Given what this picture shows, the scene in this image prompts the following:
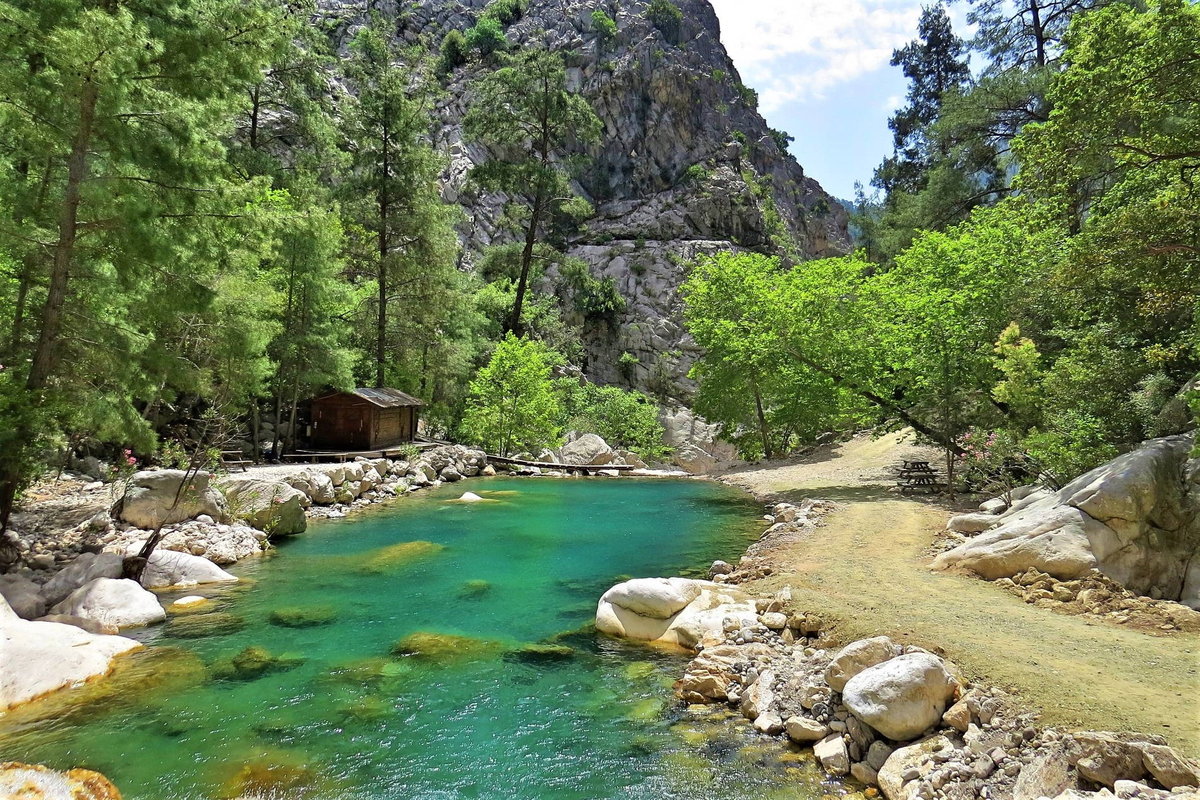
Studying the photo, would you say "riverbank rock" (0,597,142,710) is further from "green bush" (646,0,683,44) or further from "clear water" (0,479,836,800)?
"green bush" (646,0,683,44)

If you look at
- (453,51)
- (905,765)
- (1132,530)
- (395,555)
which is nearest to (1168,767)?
(905,765)

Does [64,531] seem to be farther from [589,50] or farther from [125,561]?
[589,50]

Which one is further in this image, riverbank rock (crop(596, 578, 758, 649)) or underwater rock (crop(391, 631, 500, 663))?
riverbank rock (crop(596, 578, 758, 649))

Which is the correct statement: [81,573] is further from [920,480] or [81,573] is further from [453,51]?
[453,51]

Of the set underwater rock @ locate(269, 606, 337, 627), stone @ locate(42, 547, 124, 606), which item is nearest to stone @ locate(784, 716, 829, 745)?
underwater rock @ locate(269, 606, 337, 627)

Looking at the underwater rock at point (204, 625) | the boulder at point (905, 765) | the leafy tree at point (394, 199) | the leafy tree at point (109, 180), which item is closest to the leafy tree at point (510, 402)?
the leafy tree at point (394, 199)

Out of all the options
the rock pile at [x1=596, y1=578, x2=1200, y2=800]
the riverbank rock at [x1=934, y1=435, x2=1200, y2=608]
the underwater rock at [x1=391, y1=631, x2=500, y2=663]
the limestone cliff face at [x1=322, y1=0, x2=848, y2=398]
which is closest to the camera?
the rock pile at [x1=596, y1=578, x2=1200, y2=800]

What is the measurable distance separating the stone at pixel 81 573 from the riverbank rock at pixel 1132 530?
11.7 m

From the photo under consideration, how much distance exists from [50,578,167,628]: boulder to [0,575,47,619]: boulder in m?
0.18

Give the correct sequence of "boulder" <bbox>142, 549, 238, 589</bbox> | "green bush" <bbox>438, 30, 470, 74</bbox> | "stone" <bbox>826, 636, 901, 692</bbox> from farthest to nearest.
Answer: "green bush" <bbox>438, 30, 470, 74</bbox>
"boulder" <bbox>142, 549, 238, 589</bbox>
"stone" <bbox>826, 636, 901, 692</bbox>

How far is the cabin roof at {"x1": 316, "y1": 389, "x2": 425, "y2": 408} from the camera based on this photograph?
72.0 feet

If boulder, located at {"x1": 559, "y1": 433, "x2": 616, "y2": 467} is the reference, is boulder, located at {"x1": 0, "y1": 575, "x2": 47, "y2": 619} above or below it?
below

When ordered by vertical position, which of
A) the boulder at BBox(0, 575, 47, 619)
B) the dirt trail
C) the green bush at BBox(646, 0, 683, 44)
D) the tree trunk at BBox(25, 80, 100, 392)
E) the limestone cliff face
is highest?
the green bush at BBox(646, 0, 683, 44)

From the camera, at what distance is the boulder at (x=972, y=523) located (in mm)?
10055
